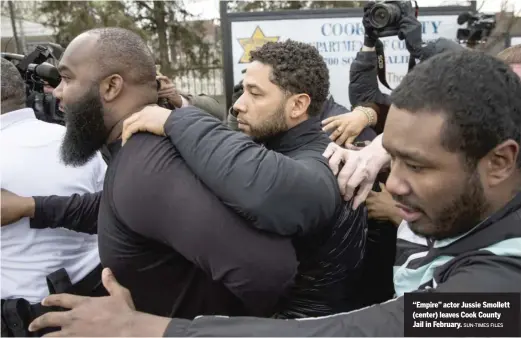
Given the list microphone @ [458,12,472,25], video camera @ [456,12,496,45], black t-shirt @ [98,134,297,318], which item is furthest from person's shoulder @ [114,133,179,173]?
microphone @ [458,12,472,25]

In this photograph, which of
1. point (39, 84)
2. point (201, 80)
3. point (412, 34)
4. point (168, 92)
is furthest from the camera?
point (201, 80)

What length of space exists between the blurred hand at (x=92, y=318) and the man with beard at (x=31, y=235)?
0.93 m

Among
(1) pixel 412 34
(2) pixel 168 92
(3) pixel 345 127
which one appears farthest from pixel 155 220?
(1) pixel 412 34

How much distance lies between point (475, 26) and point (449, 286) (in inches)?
171

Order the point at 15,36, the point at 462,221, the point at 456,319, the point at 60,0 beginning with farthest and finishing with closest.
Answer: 1. the point at 60,0
2. the point at 15,36
3. the point at 462,221
4. the point at 456,319

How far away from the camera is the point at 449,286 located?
3.11ft

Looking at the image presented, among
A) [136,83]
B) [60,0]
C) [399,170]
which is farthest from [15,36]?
[399,170]

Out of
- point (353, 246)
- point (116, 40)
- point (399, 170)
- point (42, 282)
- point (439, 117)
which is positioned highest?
point (116, 40)

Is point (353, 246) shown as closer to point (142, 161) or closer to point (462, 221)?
point (462, 221)

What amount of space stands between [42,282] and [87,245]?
25cm

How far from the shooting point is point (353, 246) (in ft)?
4.91

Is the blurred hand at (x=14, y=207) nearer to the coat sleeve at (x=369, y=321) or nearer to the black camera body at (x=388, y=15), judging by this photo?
the coat sleeve at (x=369, y=321)

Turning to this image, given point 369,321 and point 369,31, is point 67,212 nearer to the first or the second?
point 369,321

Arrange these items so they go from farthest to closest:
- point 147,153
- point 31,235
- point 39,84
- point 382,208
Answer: point 39,84 < point 31,235 < point 382,208 < point 147,153
